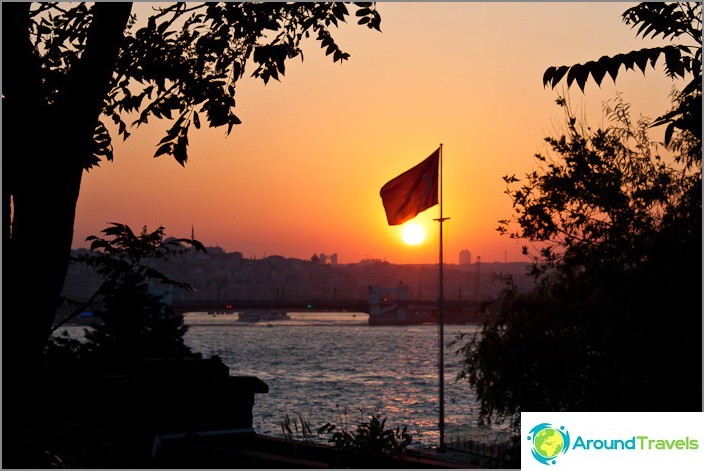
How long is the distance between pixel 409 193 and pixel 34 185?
26.3 metres

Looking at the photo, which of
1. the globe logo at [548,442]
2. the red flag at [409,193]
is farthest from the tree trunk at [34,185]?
the red flag at [409,193]

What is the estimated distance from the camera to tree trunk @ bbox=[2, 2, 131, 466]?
21.7 ft

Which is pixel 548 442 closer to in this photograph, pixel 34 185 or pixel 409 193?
pixel 34 185

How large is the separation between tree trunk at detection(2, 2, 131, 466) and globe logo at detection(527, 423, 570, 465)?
17.2 feet

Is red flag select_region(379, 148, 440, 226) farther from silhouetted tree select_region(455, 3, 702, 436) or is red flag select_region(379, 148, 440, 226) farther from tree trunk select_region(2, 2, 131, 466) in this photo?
tree trunk select_region(2, 2, 131, 466)

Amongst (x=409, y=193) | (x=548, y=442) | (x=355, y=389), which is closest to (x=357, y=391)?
(x=355, y=389)

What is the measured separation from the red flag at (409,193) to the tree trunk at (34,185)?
968 inches

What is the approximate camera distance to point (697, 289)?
16.2 meters

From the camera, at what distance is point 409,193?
3259 centimetres

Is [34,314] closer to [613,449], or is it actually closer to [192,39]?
[192,39]

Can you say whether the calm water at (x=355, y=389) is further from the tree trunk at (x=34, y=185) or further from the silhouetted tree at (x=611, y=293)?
the tree trunk at (x=34, y=185)

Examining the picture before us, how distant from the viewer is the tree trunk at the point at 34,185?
6602mm

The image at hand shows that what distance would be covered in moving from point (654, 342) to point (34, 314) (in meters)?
14.8

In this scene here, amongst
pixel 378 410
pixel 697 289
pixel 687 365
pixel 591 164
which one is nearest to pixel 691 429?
pixel 697 289
